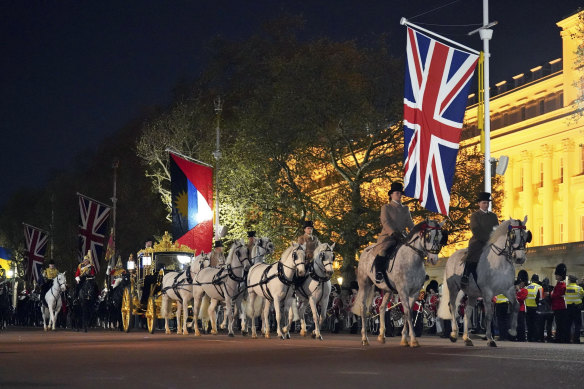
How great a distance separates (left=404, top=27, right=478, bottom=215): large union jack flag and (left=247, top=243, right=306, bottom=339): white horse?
11.8 ft

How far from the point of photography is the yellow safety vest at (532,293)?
2795 centimetres

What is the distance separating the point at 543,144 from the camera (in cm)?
8381

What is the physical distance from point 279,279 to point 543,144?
195ft

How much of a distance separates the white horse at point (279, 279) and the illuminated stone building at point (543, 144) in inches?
1884

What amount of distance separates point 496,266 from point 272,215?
26.2 metres

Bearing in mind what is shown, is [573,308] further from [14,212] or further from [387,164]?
[14,212]

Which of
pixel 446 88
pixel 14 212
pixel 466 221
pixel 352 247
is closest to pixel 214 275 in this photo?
pixel 446 88

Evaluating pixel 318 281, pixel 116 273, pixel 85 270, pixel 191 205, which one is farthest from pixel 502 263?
pixel 116 273

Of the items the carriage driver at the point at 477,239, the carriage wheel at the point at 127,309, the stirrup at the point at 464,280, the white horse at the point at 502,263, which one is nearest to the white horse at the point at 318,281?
the stirrup at the point at 464,280

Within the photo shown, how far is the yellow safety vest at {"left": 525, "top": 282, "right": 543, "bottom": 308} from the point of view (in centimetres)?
2795

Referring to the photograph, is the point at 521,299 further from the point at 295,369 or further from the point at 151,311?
the point at 295,369

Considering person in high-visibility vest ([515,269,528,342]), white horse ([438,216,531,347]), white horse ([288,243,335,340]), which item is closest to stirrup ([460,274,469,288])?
white horse ([438,216,531,347])

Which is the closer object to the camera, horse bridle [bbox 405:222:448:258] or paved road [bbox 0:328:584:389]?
paved road [bbox 0:328:584:389]

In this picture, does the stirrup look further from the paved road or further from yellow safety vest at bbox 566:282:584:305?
yellow safety vest at bbox 566:282:584:305
